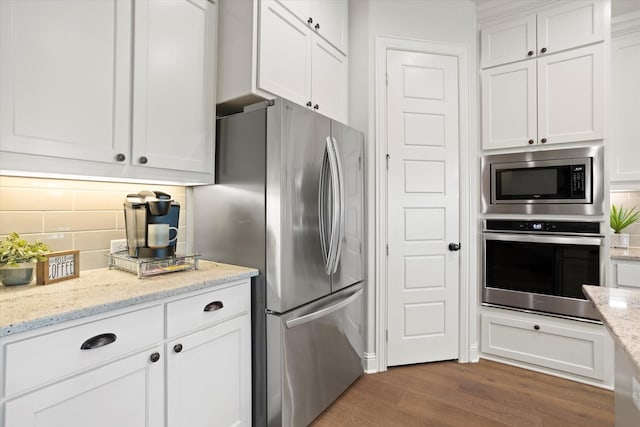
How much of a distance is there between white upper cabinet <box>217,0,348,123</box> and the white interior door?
640mm

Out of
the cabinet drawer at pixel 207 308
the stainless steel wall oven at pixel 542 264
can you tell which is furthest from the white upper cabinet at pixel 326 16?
the stainless steel wall oven at pixel 542 264

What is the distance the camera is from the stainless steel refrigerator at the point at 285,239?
1.63m

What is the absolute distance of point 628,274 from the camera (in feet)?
7.79

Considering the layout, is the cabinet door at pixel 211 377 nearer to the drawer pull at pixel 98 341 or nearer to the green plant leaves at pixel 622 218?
the drawer pull at pixel 98 341

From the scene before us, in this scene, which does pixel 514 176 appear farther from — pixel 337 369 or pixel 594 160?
pixel 337 369

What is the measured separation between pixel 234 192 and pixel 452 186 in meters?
1.80

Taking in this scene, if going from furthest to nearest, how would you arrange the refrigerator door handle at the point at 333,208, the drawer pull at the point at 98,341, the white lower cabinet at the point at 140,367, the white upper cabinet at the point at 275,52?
the refrigerator door handle at the point at 333,208 < the white upper cabinet at the point at 275,52 < the drawer pull at the point at 98,341 < the white lower cabinet at the point at 140,367

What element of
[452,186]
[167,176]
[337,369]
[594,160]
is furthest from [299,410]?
[594,160]

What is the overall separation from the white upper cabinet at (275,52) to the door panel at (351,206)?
0.28 metres

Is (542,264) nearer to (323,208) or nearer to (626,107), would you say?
(626,107)

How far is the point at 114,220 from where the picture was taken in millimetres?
1731

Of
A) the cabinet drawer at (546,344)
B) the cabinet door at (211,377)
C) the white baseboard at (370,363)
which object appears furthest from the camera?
the white baseboard at (370,363)

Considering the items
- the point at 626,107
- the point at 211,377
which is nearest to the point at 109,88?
the point at 211,377

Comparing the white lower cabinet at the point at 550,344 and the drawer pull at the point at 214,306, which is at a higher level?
the drawer pull at the point at 214,306
